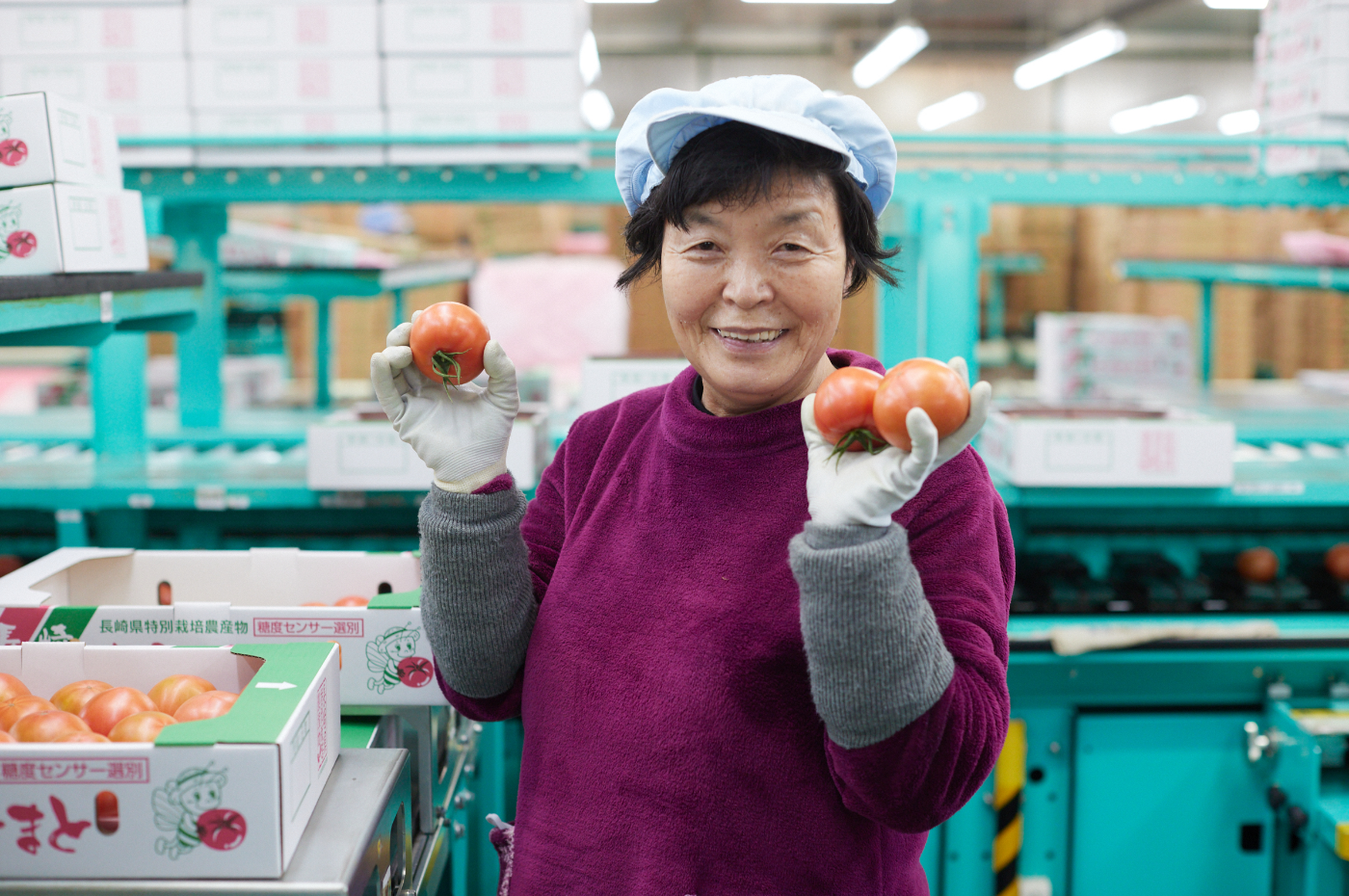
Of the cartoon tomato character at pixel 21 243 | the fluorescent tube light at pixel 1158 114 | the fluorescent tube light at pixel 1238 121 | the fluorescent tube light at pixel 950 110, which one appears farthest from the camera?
the fluorescent tube light at pixel 1158 114

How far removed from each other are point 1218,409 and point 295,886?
164 inches

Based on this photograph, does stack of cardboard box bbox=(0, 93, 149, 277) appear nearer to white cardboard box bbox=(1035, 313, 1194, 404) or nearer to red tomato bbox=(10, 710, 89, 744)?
red tomato bbox=(10, 710, 89, 744)

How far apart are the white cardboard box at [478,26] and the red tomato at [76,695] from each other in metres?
2.24

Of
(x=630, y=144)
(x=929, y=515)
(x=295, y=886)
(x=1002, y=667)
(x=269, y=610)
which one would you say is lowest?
(x=295, y=886)

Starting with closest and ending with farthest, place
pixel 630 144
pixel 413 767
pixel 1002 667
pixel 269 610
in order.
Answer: pixel 1002 667 < pixel 630 144 < pixel 269 610 < pixel 413 767

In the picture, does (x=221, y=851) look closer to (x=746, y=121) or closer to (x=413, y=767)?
(x=413, y=767)

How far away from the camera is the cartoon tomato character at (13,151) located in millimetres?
2305

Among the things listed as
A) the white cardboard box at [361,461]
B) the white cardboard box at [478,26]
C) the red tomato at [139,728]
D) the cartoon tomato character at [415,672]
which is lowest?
the cartoon tomato character at [415,672]

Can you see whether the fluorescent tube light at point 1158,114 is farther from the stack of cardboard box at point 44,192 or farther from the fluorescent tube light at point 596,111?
the stack of cardboard box at point 44,192

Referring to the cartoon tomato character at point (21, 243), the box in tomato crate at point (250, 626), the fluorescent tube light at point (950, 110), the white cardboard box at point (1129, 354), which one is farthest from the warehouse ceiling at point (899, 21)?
the box in tomato crate at point (250, 626)

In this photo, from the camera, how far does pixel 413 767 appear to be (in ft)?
6.77

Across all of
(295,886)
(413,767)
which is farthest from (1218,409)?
(295,886)

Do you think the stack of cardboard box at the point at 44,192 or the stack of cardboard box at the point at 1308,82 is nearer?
the stack of cardboard box at the point at 44,192

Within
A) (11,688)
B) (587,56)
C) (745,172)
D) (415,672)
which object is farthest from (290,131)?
(587,56)
